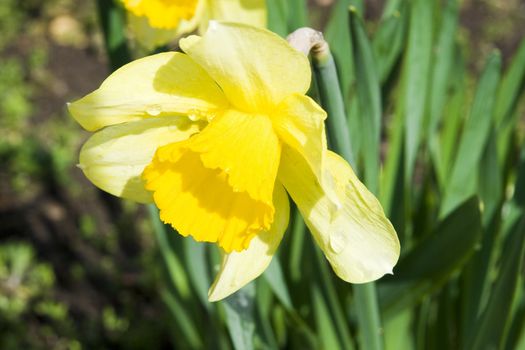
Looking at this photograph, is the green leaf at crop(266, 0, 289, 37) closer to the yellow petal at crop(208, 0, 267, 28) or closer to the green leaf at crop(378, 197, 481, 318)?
the yellow petal at crop(208, 0, 267, 28)

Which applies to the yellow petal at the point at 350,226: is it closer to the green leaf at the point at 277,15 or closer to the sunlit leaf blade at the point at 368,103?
the sunlit leaf blade at the point at 368,103

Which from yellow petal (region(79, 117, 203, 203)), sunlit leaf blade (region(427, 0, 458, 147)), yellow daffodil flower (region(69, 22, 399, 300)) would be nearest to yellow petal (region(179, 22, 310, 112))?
yellow daffodil flower (region(69, 22, 399, 300))

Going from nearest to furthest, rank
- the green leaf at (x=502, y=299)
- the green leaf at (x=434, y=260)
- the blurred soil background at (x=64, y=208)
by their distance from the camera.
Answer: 1. the green leaf at (x=502, y=299)
2. the green leaf at (x=434, y=260)
3. the blurred soil background at (x=64, y=208)

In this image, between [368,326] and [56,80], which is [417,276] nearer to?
[368,326]

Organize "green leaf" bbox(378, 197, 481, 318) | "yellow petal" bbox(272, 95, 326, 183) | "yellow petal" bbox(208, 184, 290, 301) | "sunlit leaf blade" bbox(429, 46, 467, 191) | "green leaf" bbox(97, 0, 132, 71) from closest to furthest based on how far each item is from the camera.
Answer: "yellow petal" bbox(272, 95, 326, 183), "yellow petal" bbox(208, 184, 290, 301), "green leaf" bbox(378, 197, 481, 318), "green leaf" bbox(97, 0, 132, 71), "sunlit leaf blade" bbox(429, 46, 467, 191)

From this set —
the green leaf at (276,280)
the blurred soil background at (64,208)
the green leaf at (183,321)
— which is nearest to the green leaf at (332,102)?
the green leaf at (276,280)

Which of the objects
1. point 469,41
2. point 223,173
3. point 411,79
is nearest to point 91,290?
point 411,79
